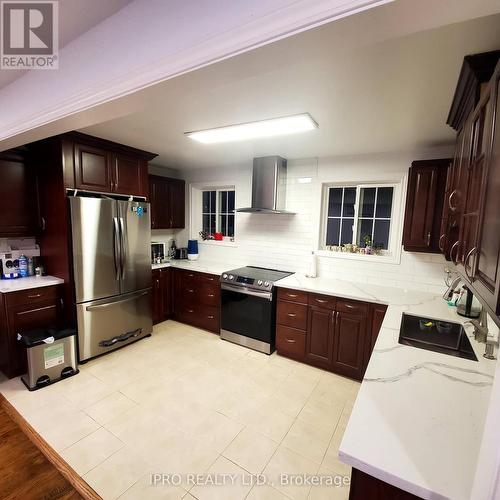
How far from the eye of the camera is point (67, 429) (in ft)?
6.60

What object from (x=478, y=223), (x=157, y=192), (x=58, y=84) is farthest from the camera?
(x=157, y=192)

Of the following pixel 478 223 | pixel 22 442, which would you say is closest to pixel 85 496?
pixel 22 442

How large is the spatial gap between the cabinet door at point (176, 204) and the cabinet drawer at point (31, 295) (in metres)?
1.90

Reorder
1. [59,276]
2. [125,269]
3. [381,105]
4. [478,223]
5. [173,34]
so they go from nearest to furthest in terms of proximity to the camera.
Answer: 1. [173,34]
2. [478,223]
3. [381,105]
4. [59,276]
5. [125,269]

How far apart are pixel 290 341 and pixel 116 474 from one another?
6.39 ft

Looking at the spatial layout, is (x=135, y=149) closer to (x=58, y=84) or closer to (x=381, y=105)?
(x=58, y=84)

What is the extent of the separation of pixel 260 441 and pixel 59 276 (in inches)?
102

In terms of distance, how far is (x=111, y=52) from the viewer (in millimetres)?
1149

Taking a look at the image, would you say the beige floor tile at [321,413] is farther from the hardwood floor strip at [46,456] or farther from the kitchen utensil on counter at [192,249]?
the kitchen utensil on counter at [192,249]

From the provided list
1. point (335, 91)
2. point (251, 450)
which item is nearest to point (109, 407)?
point (251, 450)

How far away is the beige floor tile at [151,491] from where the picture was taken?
156cm

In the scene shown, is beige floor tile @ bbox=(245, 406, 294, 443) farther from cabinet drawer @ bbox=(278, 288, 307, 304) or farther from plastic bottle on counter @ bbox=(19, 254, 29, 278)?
plastic bottle on counter @ bbox=(19, 254, 29, 278)

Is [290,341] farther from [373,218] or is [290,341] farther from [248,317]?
[373,218]

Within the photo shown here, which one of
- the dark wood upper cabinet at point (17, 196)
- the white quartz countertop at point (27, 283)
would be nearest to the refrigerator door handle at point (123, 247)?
the white quartz countertop at point (27, 283)
